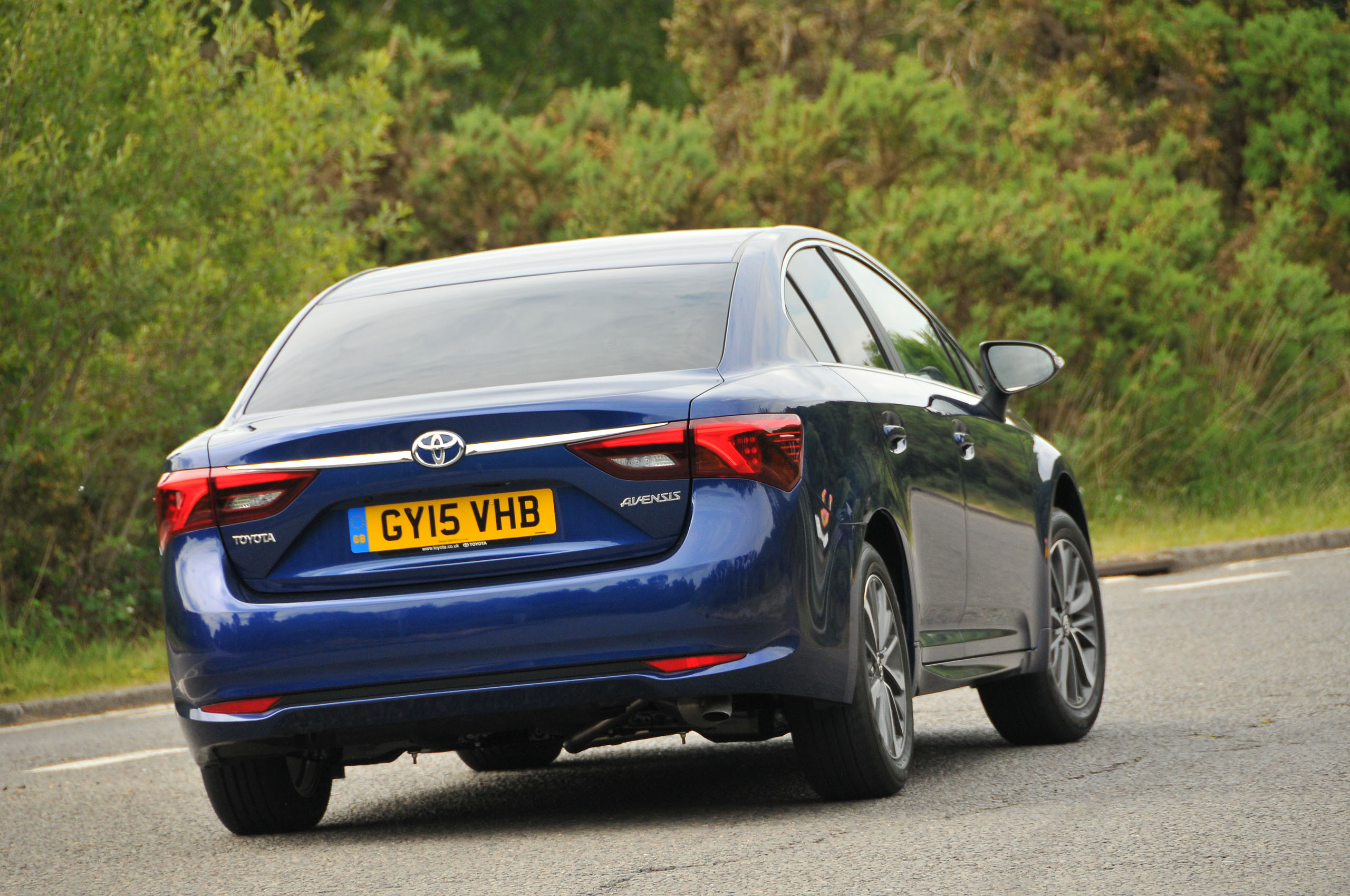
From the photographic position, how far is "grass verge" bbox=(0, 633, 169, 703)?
11.6 m

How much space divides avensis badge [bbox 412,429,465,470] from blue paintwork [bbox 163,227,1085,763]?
28mm

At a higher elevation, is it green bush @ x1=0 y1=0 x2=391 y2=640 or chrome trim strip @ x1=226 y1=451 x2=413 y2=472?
chrome trim strip @ x1=226 y1=451 x2=413 y2=472

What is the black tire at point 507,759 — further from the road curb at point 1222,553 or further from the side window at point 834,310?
the road curb at point 1222,553

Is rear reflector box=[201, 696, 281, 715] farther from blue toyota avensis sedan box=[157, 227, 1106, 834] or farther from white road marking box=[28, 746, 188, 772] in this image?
white road marking box=[28, 746, 188, 772]

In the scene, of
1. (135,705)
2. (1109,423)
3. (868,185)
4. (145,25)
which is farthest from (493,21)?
(135,705)

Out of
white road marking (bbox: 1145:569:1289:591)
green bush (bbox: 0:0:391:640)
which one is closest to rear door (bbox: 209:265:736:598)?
green bush (bbox: 0:0:391:640)

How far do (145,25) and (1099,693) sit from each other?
906 cm

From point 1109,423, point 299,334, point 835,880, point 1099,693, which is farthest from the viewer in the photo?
point 1109,423

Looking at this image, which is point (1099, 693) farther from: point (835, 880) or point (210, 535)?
point (210, 535)

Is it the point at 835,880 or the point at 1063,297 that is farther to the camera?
the point at 1063,297

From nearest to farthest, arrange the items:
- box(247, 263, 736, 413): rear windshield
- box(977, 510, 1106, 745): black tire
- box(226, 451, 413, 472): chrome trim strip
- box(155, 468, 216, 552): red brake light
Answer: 1. box(226, 451, 413, 472): chrome trim strip
2. box(155, 468, 216, 552): red brake light
3. box(247, 263, 736, 413): rear windshield
4. box(977, 510, 1106, 745): black tire

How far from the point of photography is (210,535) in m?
5.38

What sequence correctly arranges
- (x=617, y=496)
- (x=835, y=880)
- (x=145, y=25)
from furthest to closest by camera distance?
1. (x=145, y=25)
2. (x=617, y=496)
3. (x=835, y=880)

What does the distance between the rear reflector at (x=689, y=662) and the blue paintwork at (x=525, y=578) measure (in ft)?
0.07
